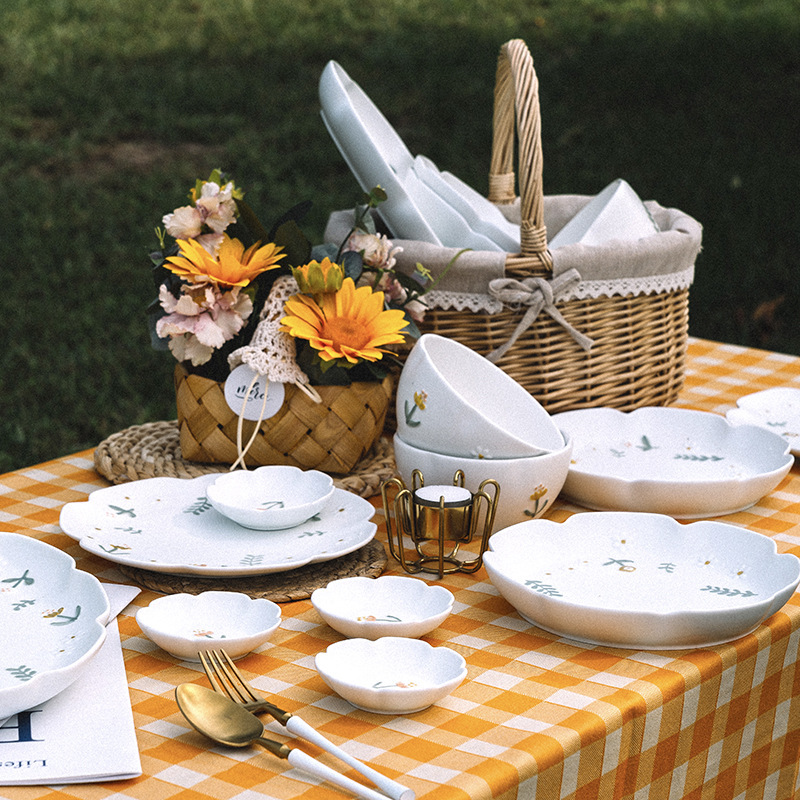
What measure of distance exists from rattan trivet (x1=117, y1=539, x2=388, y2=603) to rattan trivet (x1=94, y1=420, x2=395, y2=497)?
190mm

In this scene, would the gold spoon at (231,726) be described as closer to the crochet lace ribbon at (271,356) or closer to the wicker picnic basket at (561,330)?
the crochet lace ribbon at (271,356)

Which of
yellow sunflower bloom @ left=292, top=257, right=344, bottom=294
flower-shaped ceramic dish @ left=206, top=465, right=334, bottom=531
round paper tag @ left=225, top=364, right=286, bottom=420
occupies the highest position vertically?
yellow sunflower bloom @ left=292, top=257, right=344, bottom=294

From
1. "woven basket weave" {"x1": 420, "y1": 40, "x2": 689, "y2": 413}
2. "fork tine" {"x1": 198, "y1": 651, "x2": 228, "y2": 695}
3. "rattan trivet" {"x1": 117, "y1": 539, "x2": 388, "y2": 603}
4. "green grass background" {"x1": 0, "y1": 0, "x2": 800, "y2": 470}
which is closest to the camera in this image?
"fork tine" {"x1": 198, "y1": 651, "x2": 228, "y2": 695}

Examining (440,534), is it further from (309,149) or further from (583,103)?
(583,103)

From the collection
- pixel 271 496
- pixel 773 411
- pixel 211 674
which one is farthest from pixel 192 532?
pixel 773 411

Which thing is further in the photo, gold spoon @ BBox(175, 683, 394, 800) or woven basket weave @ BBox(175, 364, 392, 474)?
woven basket weave @ BBox(175, 364, 392, 474)

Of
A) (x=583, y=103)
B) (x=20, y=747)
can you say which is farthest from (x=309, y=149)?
(x=20, y=747)

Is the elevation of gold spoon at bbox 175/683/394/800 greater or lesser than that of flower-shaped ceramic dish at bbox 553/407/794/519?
lesser

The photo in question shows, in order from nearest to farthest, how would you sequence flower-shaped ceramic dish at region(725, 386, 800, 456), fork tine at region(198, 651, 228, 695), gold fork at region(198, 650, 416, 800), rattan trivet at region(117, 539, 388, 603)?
gold fork at region(198, 650, 416, 800) → fork tine at region(198, 651, 228, 695) → rattan trivet at region(117, 539, 388, 603) → flower-shaped ceramic dish at region(725, 386, 800, 456)

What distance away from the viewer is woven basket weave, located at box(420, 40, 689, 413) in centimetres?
124

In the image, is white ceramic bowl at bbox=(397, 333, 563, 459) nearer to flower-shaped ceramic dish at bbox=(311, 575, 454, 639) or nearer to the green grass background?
flower-shaped ceramic dish at bbox=(311, 575, 454, 639)

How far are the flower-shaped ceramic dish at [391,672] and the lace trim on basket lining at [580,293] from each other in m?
0.55

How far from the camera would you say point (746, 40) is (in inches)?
220

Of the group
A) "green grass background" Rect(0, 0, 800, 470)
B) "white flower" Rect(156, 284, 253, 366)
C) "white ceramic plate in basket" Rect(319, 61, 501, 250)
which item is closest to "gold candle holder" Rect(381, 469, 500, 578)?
"white flower" Rect(156, 284, 253, 366)
